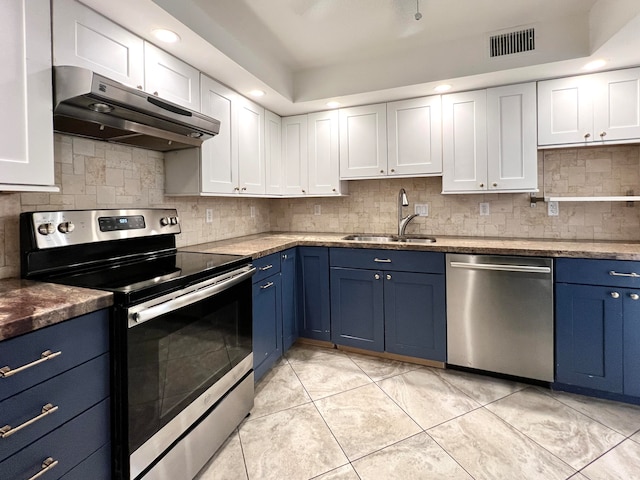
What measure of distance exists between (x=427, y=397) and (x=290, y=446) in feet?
3.10

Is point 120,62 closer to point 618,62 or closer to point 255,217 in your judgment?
point 255,217

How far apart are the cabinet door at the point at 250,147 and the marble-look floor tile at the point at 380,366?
1.65 m

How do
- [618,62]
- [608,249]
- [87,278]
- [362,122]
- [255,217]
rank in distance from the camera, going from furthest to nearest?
[255,217] < [362,122] < [618,62] < [608,249] < [87,278]

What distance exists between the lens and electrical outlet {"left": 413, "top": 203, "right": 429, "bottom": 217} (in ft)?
10.1

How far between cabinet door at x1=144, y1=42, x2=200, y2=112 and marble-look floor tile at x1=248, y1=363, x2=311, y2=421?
1.90 metres

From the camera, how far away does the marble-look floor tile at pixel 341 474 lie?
151 cm

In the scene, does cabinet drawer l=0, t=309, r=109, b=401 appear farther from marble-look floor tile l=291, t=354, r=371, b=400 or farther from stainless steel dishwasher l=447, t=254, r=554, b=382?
stainless steel dishwasher l=447, t=254, r=554, b=382

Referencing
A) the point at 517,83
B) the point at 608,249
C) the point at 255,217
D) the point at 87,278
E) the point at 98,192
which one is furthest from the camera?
the point at 255,217

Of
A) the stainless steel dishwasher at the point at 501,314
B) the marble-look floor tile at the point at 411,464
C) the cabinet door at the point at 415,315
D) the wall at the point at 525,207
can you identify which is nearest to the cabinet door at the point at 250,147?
the wall at the point at 525,207

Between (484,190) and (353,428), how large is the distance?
198 centimetres

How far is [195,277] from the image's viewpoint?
4.91ft

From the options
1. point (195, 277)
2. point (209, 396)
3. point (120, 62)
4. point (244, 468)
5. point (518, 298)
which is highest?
point (120, 62)

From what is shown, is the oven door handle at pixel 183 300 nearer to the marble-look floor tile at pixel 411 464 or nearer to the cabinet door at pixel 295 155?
the marble-look floor tile at pixel 411 464

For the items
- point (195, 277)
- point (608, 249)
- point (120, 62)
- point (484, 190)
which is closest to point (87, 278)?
point (195, 277)
